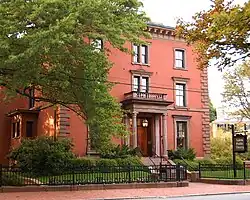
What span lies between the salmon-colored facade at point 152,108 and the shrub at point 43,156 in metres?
5.47

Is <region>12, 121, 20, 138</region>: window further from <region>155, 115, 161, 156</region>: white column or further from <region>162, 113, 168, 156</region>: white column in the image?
<region>162, 113, 168, 156</region>: white column

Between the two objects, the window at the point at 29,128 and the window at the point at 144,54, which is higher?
the window at the point at 144,54

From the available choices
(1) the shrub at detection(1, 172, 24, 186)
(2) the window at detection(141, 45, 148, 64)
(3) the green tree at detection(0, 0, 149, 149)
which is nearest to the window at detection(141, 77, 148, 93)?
(2) the window at detection(141, 45, 148, 64)

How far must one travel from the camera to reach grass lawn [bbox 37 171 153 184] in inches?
819

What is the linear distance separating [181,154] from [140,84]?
6.91 m

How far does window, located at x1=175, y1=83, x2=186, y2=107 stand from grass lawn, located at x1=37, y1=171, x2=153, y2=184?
1527 centimetres

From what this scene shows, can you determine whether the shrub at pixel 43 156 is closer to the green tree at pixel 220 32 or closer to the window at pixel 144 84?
the window at pixel 144 84

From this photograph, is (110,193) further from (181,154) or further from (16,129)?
(16,129)

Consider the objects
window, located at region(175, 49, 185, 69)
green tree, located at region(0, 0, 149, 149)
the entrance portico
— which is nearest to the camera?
green tree, located at region(0, 0, 149, 149)

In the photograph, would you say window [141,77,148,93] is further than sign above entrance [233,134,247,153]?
Yes

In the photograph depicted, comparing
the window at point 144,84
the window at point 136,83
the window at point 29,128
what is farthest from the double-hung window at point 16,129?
the window at point 144,84

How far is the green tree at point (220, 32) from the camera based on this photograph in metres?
7.75

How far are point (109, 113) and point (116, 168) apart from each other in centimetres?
329

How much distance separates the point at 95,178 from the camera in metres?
21.5
